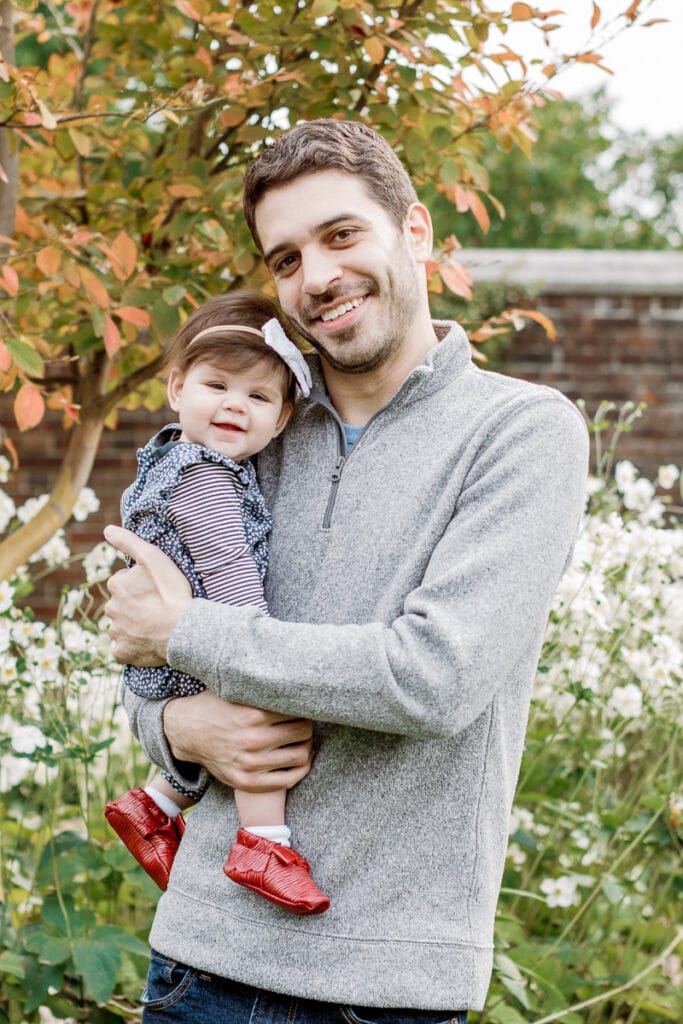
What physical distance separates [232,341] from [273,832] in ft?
2.38

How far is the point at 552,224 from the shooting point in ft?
44.2

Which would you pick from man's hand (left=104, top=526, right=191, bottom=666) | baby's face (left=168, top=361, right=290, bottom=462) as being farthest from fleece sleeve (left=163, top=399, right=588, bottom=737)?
baby's face (left=168, top=361, right=290, bottom=462)

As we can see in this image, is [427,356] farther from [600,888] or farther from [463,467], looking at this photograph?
[600,888]

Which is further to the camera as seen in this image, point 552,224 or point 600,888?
point 552,224

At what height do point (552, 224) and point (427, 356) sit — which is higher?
point (427, 356)

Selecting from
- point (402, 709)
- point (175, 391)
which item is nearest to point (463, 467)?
point (402, 709)

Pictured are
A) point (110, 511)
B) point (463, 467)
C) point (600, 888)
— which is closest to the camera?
point (463, 467)

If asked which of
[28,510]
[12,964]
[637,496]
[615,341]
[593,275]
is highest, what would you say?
[28,510]

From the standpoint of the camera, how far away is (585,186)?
14086 mm

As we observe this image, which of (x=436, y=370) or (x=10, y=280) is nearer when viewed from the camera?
(x=436, y=370)

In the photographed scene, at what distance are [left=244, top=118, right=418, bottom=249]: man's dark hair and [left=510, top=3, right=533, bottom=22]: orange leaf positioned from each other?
74 cm

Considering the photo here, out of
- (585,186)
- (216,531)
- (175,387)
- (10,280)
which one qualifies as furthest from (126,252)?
(585,186)

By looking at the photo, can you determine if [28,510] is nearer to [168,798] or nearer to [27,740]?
[27,740]

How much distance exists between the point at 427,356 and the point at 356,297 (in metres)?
0.13
